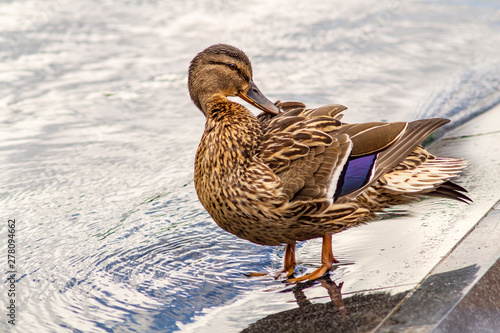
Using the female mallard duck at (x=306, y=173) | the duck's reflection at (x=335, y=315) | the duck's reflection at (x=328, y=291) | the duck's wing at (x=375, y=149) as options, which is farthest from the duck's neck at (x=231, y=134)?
the duck's reflection at (x=335, y=315)

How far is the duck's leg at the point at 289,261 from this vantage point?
404 centimetres

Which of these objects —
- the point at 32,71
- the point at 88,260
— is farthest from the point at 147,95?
the point at 88,260

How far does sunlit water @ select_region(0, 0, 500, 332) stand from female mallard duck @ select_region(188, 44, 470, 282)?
1.04 feet

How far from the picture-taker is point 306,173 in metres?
3.91

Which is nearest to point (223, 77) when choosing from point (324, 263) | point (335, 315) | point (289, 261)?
point (289, 261)

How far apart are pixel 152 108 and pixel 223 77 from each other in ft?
8.65

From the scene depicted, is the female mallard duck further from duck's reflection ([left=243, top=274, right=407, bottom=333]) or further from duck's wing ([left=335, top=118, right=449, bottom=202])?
duck's reflection ([left=243, top=274, right=407, bottom=333])

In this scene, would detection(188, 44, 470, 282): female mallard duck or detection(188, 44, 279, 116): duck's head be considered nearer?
detection(188, 44, 470, 282): female mallard duck

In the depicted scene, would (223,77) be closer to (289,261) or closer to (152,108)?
(289,261)

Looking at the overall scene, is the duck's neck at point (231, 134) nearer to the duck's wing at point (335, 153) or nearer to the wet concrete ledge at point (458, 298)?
the duck's wing at point (335, 153)

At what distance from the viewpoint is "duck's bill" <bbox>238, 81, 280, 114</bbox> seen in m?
4.38

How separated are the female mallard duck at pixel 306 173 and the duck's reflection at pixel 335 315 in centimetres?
40

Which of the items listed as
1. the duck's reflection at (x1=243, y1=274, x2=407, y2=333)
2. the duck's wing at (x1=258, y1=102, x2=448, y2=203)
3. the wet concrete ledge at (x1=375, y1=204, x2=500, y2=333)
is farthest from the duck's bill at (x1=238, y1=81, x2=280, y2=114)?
the wet concrete ledge at (x1=375, y1=204, x2=500, y2=333)

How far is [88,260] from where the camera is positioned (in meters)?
4.25
